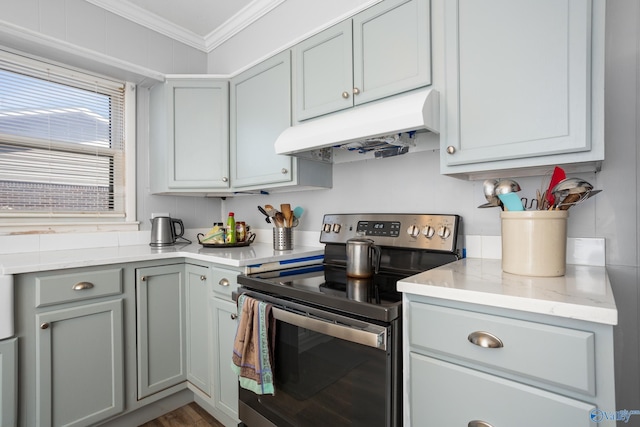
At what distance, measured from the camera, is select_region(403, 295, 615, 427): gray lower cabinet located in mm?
724

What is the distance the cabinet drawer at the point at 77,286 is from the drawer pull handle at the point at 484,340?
1.69 meters

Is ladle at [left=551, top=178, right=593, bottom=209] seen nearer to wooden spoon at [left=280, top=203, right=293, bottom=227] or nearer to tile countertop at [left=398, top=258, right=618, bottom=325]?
tile countertop at [left=398, top=258, right=618, bottom=325]

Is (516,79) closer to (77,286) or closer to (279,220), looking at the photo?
(279,220)

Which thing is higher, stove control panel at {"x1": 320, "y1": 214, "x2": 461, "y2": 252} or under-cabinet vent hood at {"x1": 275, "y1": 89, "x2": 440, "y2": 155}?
under-cabinet vent hood at {"x1": 275, "y1": 89, "x2": 440, "y2": 155}

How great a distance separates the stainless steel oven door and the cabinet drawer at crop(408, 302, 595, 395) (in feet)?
0.37

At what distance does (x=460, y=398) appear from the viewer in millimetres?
897

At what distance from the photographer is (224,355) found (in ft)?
5.63

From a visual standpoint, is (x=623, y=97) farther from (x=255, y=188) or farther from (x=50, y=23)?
(x=50, y=23)

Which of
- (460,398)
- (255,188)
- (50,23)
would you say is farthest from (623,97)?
(50,23)

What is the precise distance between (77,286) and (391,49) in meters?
1.84

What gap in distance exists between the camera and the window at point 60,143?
192 centimetres

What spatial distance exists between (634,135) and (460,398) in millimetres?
1096

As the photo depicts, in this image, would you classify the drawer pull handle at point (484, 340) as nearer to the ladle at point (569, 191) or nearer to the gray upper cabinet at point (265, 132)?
the ladle at point (569, 191)

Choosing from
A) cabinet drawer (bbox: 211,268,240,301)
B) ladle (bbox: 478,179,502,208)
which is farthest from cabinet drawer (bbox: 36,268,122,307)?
ladle (bbox: 478,179,502,208)
